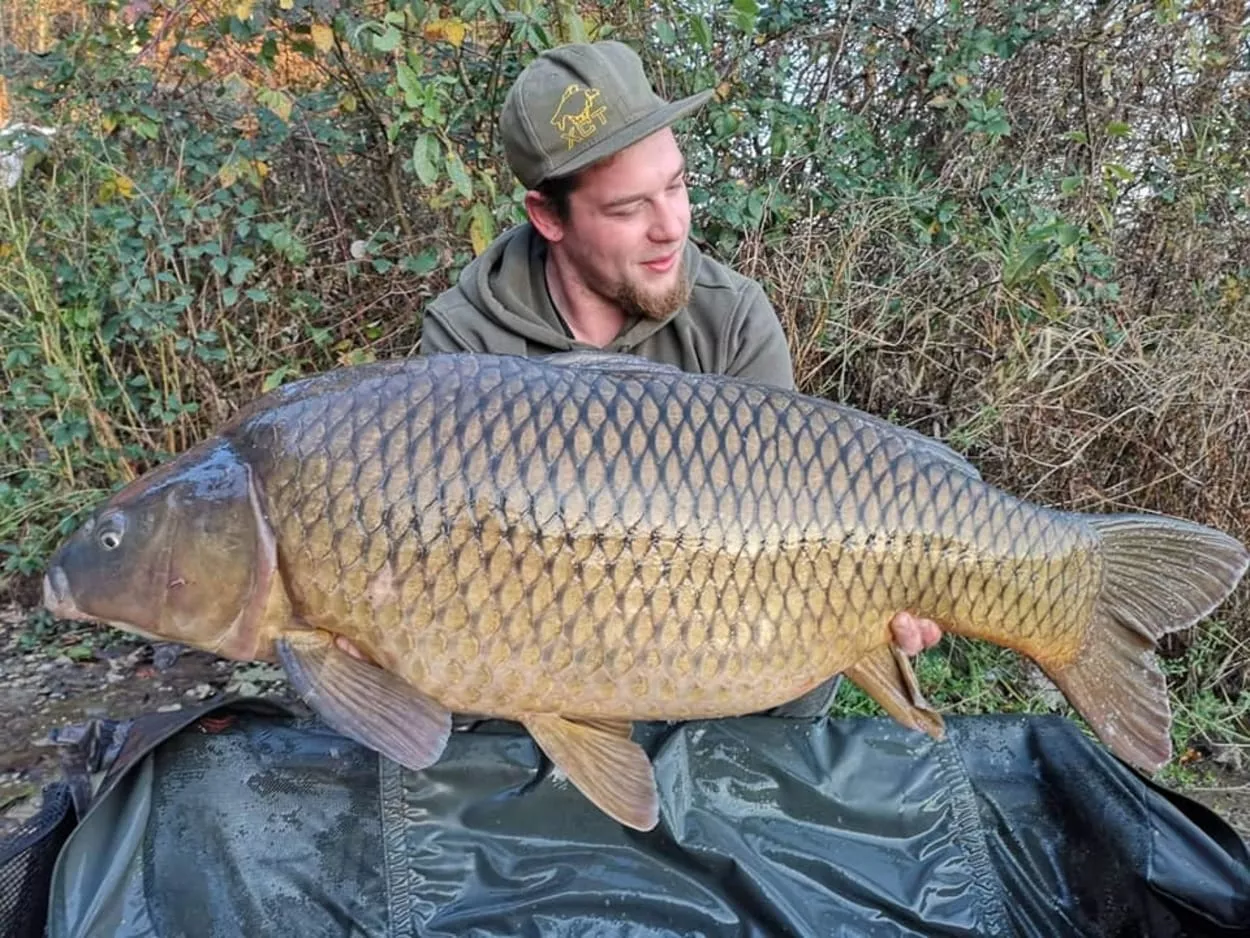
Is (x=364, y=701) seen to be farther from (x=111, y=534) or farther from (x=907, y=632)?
(x=907, y=632)

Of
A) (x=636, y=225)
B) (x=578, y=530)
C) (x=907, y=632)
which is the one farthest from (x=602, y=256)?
(x=907, y=632)

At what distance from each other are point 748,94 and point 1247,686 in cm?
188

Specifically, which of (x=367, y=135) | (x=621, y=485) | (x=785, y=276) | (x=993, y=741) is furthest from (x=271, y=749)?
(x=367, y=135)

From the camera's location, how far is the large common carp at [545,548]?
4.06ft

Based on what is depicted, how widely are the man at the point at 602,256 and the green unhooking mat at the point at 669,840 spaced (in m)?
0.31

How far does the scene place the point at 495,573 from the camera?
1235mm

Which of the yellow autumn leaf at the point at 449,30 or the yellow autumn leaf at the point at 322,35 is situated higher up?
the yellow autumn leaf at the point at 322,35

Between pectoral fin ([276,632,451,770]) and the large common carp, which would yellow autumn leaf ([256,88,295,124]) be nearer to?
the large common carp

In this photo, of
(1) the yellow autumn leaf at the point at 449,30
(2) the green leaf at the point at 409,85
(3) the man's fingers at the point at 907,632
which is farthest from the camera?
(1) the yellow autumn leaf at the point at 449,30

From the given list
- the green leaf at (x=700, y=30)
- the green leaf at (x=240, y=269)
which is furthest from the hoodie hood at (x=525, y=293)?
the green leaf at (x=240, y=269)

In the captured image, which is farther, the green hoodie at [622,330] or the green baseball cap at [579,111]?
the green hoodie at [622,330]

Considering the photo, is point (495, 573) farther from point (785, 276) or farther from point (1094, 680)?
point (785, 276)

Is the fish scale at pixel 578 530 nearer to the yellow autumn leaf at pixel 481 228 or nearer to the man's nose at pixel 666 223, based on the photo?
the man's nose at pixel 666 223

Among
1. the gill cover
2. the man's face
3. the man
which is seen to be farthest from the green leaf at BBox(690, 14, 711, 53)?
the gill cover
